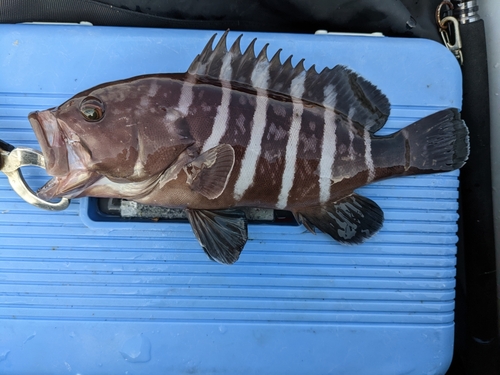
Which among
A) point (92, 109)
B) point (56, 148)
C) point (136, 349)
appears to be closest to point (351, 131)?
point (92, 109)

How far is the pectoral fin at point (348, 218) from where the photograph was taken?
1.46m

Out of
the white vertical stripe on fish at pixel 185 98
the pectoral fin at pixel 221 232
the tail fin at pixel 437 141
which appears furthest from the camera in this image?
the tail fin at pixel 437 141

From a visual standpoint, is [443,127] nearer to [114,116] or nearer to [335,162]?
[335,162]

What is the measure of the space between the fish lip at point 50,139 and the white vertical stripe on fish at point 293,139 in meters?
0.73

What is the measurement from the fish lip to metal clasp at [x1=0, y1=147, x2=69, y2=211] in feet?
1.00

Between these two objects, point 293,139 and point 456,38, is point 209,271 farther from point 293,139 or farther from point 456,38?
point 456,38

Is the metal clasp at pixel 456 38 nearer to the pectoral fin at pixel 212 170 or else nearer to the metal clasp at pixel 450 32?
the metal clasp at pixel 450 32

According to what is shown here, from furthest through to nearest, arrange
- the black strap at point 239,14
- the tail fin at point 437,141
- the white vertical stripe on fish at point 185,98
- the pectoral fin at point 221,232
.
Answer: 1. the black strap at point 239,14
2. the tail fin at point 437,141
3. the pectoral fin at point 221,232
4. the white vertical stripe on fish at point 185,98

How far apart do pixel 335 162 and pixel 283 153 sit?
21 cm

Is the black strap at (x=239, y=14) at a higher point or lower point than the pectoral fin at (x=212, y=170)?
higher

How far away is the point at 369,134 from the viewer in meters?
1.41

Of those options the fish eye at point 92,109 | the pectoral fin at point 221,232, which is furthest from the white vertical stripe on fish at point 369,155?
the fish eye at point 92,109

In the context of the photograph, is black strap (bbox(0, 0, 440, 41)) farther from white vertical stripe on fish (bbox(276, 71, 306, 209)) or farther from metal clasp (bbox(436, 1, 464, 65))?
white vertical stripe on fish (bbox(276, 71, 306, 209))

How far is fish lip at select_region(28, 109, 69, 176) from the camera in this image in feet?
3.59
